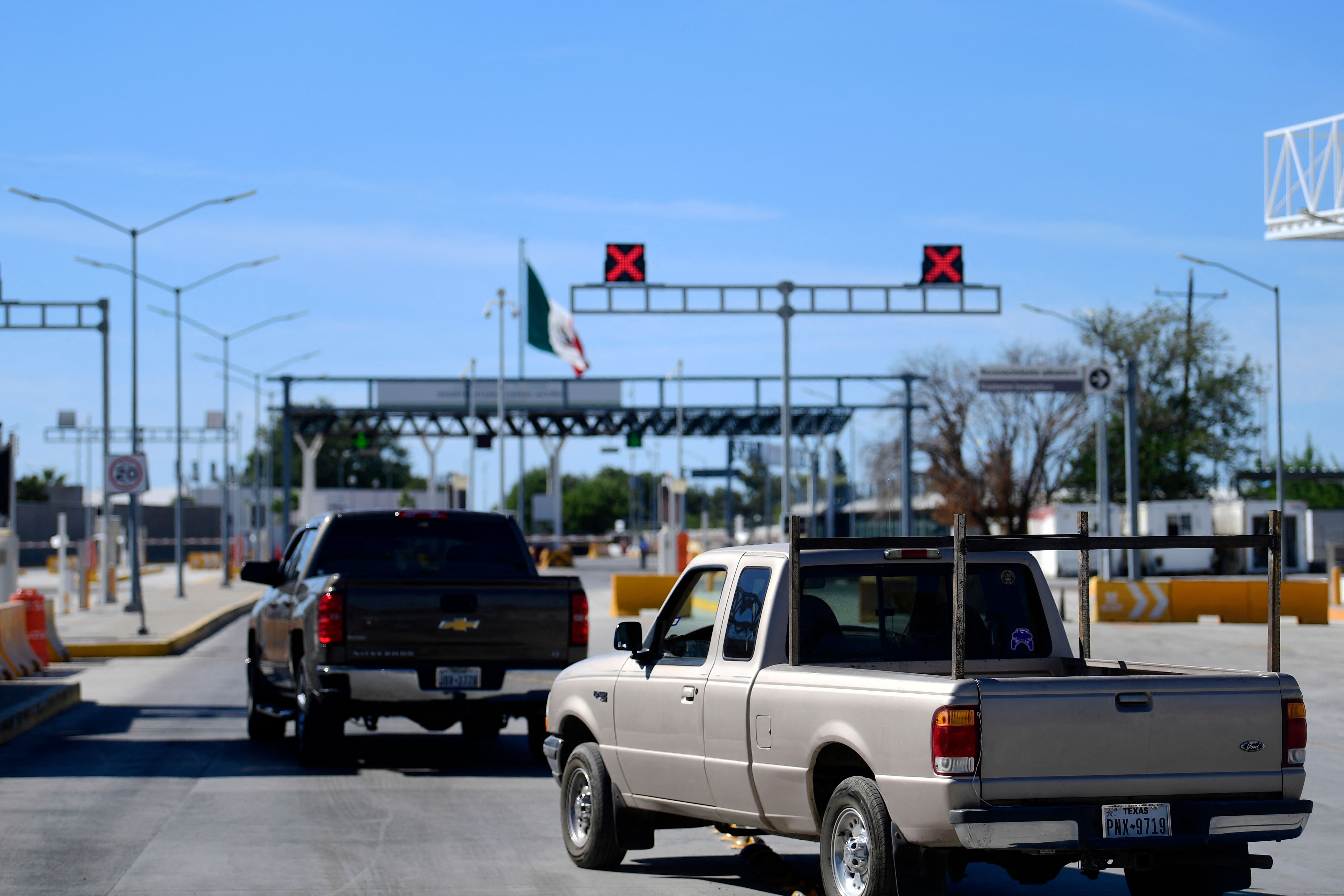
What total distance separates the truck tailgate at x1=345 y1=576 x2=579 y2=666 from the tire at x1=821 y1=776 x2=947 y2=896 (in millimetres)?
5790

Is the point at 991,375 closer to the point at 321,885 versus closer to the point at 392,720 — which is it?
the point at 392,720

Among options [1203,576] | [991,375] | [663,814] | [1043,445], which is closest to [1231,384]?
[1043,445]

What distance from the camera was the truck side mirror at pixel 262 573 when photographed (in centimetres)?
1405

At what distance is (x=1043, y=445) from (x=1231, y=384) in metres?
11.9

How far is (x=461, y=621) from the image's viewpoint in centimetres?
1219

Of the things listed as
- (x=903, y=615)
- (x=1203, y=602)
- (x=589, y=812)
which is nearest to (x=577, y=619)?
(x=589, y=812)

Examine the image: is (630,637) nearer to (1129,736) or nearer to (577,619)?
(1129,736)

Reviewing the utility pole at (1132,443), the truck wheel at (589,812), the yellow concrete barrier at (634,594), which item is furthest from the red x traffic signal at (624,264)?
the truck wheel at (589,812)

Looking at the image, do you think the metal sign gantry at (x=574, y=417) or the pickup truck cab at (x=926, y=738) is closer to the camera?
the pickup truck cab at (x=926, y=738)

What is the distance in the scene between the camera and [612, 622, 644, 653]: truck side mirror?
8195 millimetres

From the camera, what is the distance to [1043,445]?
6731cm

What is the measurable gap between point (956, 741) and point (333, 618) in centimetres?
683

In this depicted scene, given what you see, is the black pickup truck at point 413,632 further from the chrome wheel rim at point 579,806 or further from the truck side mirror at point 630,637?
the truck side mirror at point 630,637

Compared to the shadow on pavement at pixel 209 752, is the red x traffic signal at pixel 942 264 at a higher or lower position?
higher
